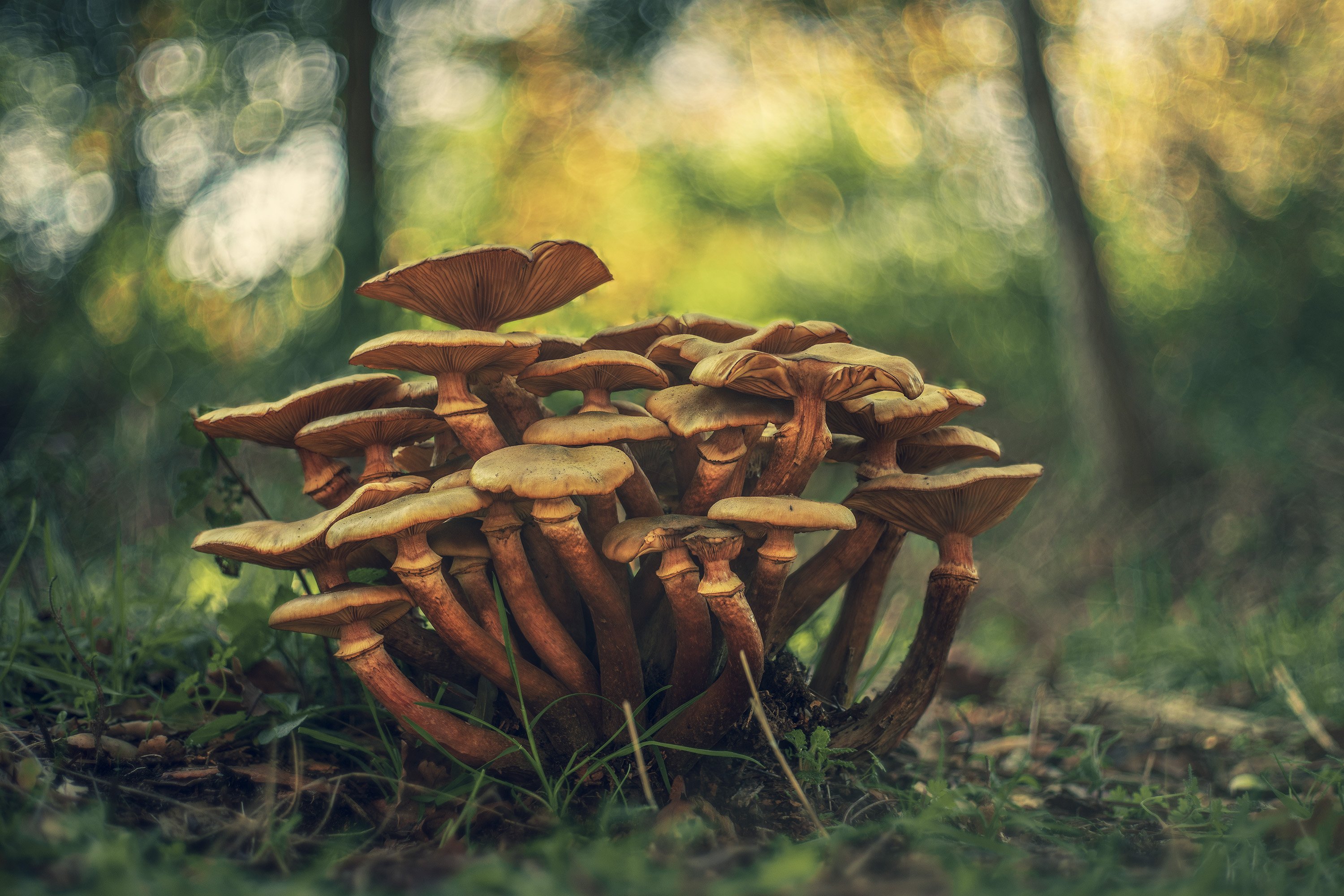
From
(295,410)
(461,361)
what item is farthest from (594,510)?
(295,410)

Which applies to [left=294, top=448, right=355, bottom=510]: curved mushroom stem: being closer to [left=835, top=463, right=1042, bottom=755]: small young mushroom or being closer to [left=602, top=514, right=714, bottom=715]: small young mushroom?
[left=602, top=514, right=714, bottom=715]: small young mushroom

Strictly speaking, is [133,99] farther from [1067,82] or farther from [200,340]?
[1067,82]

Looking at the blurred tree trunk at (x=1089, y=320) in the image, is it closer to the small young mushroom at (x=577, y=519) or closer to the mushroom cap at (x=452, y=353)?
the small young mushroom at (x=577, y=519)

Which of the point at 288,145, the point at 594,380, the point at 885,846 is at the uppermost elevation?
the point at 288,145

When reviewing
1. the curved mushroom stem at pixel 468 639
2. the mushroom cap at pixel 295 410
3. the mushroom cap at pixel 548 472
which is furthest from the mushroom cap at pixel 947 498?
the mushroom cap at pixel 295 410

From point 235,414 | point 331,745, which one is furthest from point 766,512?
point 331,745

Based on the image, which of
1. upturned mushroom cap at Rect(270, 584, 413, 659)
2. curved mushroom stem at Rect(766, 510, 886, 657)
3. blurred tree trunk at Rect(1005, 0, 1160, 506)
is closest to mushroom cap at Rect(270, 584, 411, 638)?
upturned mushroom cap at Rect(270, 584, 413, 659)
